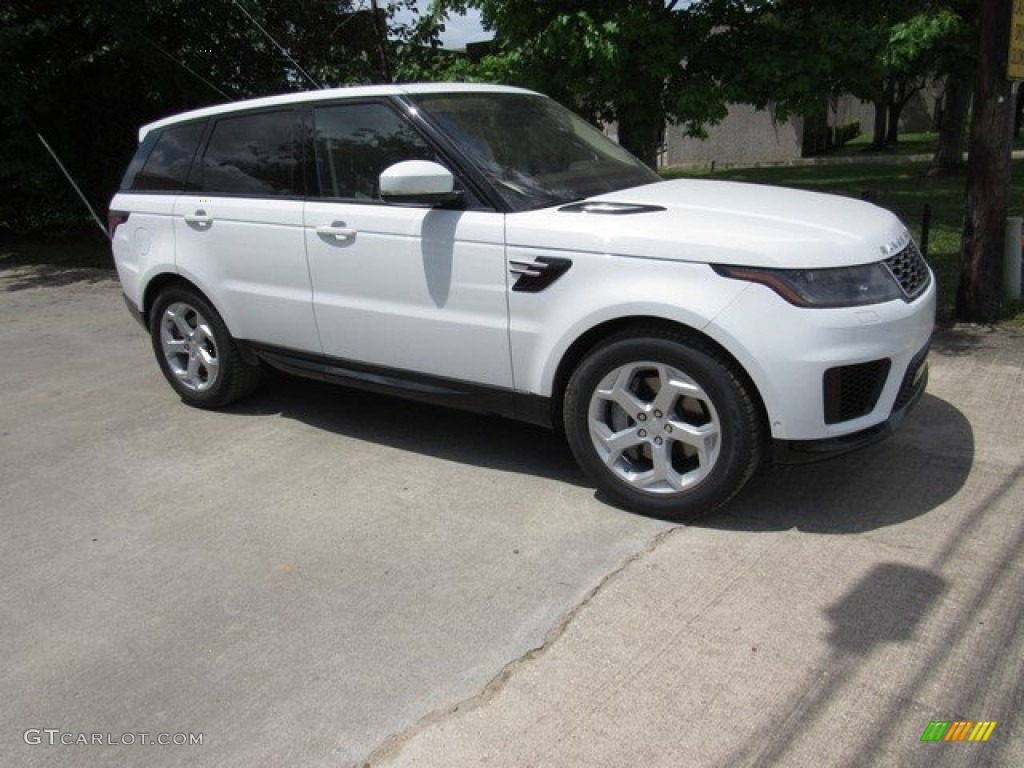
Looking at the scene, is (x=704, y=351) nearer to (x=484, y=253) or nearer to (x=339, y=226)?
(x=484, y=253)

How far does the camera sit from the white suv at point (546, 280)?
348 centimetres

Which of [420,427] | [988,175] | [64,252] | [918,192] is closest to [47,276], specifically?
[64,252]

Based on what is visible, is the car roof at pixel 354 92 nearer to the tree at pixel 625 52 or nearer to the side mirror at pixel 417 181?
the side mirror at pixel 417 181

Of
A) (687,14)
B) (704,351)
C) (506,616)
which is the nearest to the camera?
(506,616)

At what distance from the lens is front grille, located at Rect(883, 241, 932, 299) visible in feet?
12.1

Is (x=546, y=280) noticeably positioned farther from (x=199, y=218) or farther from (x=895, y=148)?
(x=895, y=148)

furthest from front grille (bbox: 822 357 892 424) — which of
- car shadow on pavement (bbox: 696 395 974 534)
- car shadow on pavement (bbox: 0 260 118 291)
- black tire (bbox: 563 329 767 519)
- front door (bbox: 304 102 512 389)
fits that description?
car shadow on pavement (bbox: 0 260 118 291)

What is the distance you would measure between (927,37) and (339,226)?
866 centimetres

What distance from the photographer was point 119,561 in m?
3.82

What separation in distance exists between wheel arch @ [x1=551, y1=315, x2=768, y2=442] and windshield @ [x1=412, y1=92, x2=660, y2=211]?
0.66m

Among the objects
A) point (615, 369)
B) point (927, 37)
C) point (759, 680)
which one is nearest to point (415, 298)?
point (615, 369)

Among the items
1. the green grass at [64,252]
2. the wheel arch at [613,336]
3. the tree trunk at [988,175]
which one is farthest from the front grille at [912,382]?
the green grass at [64,252]

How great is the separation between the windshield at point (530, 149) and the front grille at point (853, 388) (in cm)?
146

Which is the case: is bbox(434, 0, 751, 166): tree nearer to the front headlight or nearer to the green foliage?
the green foliage
